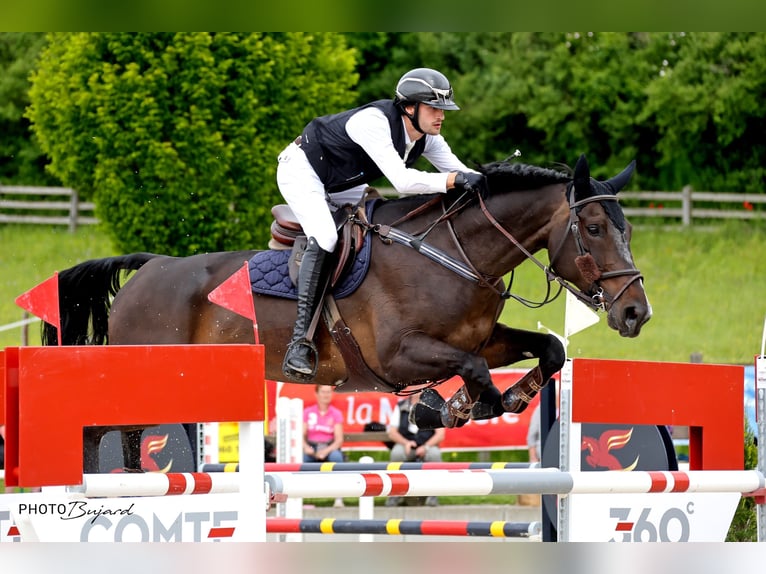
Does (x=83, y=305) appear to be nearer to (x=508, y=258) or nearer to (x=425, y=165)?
(x=508, y=258)

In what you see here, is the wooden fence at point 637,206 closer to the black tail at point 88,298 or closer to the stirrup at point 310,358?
the black tail at point 88,298

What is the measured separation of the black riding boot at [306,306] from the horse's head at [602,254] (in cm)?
89

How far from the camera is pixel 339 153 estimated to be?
4.52m

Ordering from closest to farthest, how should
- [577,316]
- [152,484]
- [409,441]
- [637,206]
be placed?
[152,484] → [577,316] → [409,441] → [637,206]

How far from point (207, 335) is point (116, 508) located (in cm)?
162

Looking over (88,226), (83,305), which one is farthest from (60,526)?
(88,226)

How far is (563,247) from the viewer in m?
4.28

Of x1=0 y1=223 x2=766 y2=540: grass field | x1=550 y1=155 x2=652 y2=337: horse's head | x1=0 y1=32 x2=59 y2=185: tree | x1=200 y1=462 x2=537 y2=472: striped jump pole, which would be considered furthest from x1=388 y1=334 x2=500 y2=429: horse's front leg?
x1=0 y1=32 x2=59 y2=185: tree

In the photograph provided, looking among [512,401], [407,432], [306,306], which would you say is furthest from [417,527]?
[407,432]

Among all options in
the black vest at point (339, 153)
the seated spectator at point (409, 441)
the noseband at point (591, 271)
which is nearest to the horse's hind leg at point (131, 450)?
the black vest at point (339, 153)

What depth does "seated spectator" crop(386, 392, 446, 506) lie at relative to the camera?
8.52m

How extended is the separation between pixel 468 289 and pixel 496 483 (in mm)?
925

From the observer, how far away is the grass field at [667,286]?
15.3 m

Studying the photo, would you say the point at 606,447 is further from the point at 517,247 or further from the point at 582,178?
the point at 582,178
